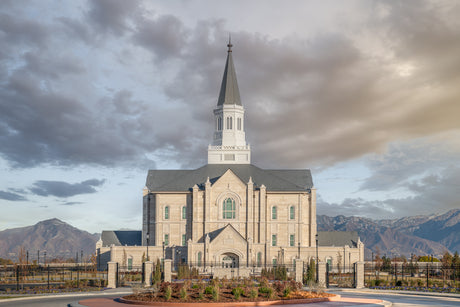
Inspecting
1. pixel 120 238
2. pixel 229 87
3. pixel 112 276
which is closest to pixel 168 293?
pixel 112 276

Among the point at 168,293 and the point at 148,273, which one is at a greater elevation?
the point at 168,293

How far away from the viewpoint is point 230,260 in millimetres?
78375

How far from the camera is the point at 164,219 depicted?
3302 inches

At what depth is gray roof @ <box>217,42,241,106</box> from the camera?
91.8 meters

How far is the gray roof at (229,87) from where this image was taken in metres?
91.8

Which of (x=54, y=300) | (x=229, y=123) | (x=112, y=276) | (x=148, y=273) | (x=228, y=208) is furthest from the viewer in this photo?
(x=229, y=123)

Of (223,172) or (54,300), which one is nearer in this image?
(54,300)

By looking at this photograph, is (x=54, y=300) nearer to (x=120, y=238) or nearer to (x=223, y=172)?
(x=223, y=172)

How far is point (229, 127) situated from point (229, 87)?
5.99 metres

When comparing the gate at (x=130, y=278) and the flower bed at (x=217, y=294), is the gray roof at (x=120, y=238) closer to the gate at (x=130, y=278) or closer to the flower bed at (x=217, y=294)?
the gate at (x=130, y=278)

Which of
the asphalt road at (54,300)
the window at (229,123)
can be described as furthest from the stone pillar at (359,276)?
the window at (229,123)

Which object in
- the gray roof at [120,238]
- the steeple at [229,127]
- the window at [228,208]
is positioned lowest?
the gray roof at [120,238]

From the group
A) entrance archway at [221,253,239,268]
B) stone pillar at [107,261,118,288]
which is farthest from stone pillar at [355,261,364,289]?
entrance archway at [221,253,239,268]

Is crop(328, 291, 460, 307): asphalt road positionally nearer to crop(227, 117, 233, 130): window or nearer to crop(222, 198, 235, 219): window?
crop(222, 198, 235, 219): window
